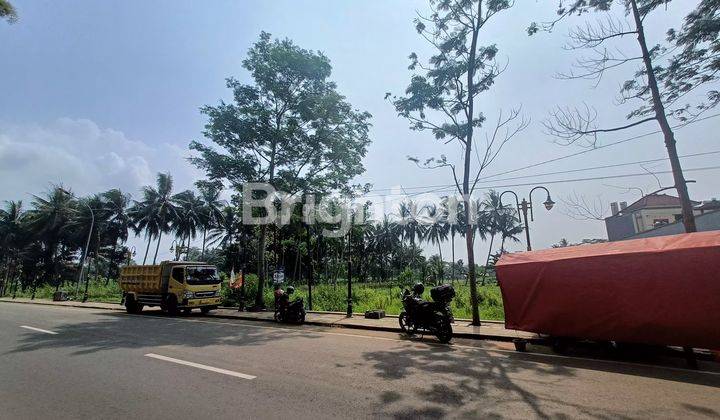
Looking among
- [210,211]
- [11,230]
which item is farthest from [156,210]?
[11,230]

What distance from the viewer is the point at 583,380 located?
591cm

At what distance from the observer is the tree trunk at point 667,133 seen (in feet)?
36.1

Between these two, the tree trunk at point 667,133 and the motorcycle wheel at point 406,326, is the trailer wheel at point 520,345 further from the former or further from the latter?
the tree trunk at point 667,133

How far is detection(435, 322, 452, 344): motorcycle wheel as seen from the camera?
9734 millimetres

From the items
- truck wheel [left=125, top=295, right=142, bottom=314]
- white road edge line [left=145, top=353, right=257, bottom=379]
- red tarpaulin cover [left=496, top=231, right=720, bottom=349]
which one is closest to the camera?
white road edge line [left=145, top=353, right=257, bottom=379]

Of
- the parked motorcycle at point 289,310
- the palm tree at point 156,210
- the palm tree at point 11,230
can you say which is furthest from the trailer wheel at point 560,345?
the palm tree at point 11,230

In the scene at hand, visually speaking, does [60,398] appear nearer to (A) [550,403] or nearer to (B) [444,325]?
(A) [550,403]

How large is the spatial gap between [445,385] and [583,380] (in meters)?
2.35

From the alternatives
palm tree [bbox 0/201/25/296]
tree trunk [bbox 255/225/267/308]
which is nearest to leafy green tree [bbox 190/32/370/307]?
tree trunk [bbox 255/225/267/308]

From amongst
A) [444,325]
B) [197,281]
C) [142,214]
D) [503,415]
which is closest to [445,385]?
[503,415]

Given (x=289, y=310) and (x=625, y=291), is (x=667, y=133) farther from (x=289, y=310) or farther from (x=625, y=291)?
(x=289, y=310)

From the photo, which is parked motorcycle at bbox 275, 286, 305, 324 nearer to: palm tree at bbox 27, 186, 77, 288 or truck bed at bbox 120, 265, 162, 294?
truck bed at bbox 120, 265, 162, 294

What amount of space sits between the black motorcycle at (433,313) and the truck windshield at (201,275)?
11.4 m

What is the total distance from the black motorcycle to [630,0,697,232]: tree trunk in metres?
7.62
